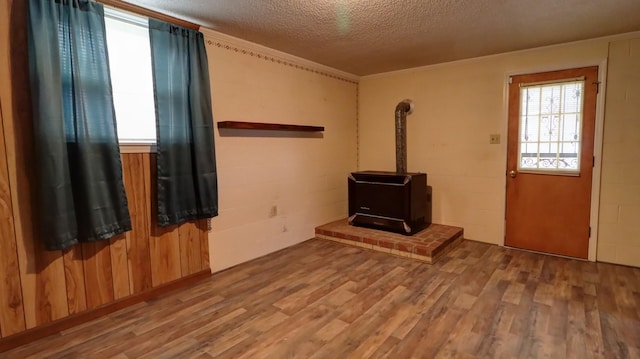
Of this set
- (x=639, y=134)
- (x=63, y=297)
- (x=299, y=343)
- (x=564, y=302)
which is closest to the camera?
(x=299, y=343)

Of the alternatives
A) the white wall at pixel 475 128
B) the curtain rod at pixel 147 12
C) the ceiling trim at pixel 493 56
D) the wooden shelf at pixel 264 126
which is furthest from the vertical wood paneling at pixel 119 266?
the ceiling trim at pixel 493 56

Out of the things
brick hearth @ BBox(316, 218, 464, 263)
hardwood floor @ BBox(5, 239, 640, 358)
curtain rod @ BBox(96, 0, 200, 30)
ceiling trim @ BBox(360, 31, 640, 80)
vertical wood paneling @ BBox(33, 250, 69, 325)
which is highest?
curtain rod @ BBox(96, 0, 200, 30)

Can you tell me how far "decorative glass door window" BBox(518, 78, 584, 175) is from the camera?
3.34 m

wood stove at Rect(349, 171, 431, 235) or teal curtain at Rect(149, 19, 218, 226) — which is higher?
teal curtain at Rect(149, 19, 218, 226)

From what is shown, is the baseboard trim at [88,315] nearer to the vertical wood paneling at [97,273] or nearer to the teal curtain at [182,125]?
the vertical wood paneling at [97,273]

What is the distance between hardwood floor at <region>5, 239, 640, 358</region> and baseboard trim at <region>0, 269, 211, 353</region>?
52mm

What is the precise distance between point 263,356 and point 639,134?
382 cm

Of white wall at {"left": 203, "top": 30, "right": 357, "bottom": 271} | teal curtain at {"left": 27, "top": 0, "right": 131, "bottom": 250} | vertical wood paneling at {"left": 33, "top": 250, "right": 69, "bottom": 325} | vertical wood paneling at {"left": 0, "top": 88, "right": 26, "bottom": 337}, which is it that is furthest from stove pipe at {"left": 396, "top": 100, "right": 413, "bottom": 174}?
vertical wood paneling at {"left": 0, "top": 88, "right": 26, "bottom": 337}

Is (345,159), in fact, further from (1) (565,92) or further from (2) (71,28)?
(2) (71,28)

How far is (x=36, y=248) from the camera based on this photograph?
210 cm

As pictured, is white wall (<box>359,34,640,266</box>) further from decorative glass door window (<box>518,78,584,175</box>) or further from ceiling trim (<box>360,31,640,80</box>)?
decorative glass door window (<box>518,78,584,175</box>)

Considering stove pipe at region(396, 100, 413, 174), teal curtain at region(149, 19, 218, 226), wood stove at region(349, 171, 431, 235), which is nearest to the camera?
teal curtain at region(149, 19, 218, 226)

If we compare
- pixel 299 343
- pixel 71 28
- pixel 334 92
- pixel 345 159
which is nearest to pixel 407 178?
pixel 345 159

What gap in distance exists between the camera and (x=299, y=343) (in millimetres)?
2041
